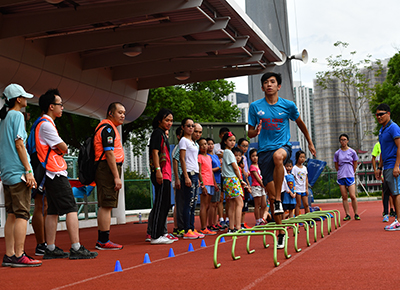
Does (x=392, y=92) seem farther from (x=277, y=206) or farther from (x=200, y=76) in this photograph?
(x=277, y=206)

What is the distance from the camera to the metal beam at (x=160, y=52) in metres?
12.3

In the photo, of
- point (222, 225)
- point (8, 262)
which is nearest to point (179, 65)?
point (222, 225)

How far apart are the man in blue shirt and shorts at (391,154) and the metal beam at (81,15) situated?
4029 millimetres

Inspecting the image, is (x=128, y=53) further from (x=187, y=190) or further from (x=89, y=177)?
(x=89, y=177)

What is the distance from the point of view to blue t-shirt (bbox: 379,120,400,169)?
8.61 m

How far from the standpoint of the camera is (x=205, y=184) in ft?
32.9

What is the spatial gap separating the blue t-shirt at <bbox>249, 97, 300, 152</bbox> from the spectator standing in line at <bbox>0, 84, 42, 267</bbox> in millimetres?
2885

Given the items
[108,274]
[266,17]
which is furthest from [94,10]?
[266,17]

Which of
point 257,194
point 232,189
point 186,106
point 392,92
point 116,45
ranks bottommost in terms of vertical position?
point 257,194

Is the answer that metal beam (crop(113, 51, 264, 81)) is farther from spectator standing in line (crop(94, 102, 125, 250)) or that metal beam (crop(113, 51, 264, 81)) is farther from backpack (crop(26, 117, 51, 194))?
backpack (crop(26, 117, 51, 194))

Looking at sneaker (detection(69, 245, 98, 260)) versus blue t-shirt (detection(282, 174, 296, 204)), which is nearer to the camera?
sneaker (detection(69, 245, 98, 260))

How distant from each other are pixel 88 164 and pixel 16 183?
1541 mm

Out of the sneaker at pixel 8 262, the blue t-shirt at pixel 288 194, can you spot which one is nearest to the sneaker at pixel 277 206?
the sneaker at pixel 8 262

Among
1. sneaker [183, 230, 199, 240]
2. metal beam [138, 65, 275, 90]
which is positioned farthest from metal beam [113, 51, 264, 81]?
sneaker [183, 230, 199, 240]
